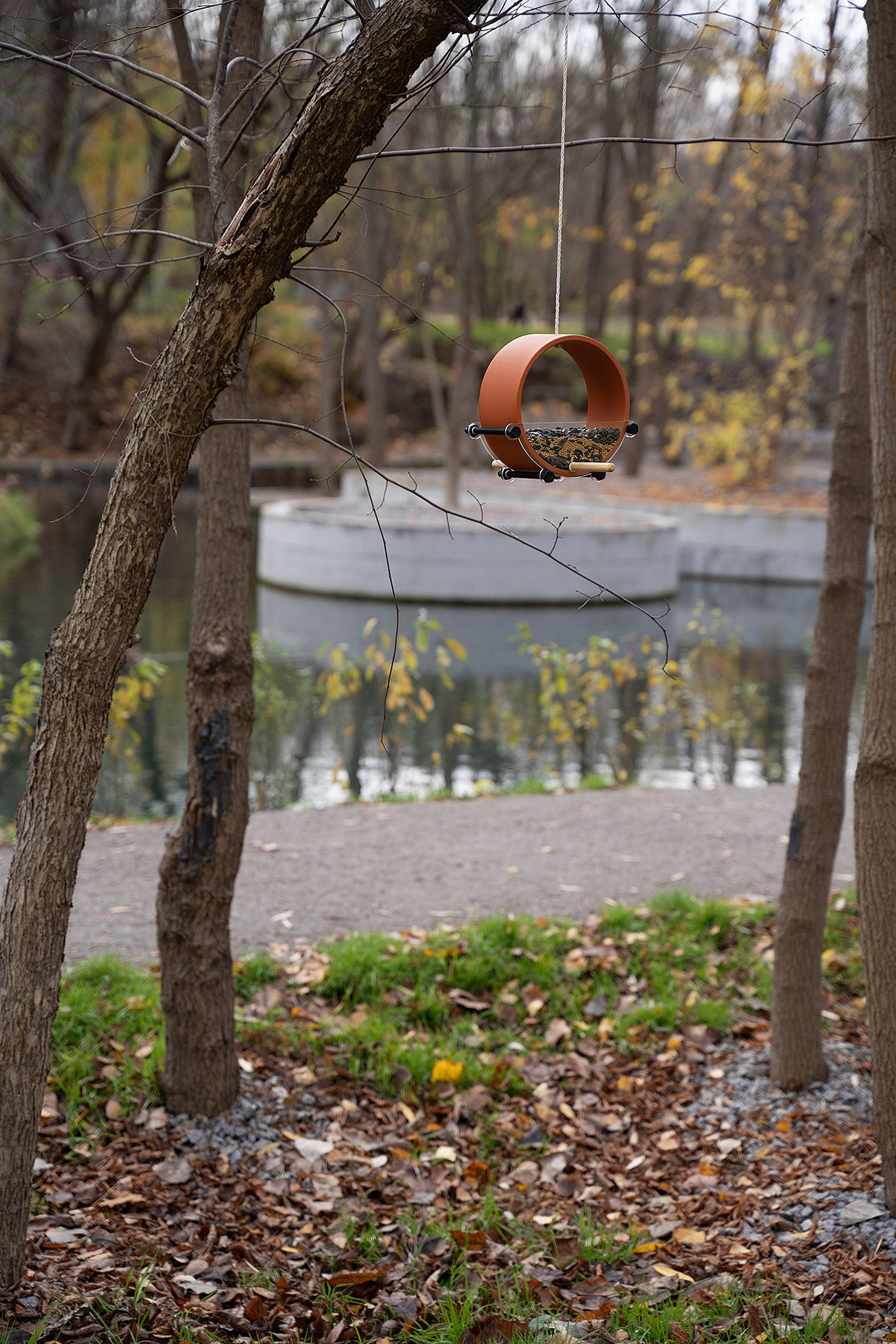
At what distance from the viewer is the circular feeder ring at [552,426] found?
2.53 m

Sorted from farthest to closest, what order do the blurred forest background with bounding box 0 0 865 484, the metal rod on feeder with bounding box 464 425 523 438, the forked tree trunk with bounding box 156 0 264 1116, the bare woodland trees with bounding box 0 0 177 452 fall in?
the bare woodland trees with bounding box 0 0 177 452, the blurred forest background with bounding box 0 0 865 484, the forked tree trunk with bounding box 156 0 264 1116, the metal rod on feeder with bounding box 464 425 523 438

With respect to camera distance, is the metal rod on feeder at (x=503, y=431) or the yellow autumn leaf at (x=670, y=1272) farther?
the yellow autumn leaf at (x=670, y=1272)

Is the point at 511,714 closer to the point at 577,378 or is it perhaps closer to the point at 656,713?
the point at 656,713

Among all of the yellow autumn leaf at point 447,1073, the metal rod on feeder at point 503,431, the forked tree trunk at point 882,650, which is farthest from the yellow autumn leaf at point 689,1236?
the metal rod on feeder at point 503,431

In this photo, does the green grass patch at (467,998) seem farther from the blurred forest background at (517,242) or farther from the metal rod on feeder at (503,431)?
the blurred forest background at (517,242)

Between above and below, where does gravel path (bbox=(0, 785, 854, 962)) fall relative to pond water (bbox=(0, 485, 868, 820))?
below

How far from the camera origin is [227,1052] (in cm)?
378

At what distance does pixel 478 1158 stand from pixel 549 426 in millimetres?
2425

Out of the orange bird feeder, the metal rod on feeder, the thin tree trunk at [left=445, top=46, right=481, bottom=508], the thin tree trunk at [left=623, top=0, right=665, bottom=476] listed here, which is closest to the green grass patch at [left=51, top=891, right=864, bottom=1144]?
the orange bird feeder

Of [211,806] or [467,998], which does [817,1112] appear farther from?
[211,806]

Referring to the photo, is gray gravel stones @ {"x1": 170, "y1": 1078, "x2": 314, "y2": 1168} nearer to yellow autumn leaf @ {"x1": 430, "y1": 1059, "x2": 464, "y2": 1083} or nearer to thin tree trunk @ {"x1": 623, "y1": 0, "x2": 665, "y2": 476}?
yellow autumn leaf @ {"x1": 430, "y1": 1059, "x2": 464, "y2": 1083}

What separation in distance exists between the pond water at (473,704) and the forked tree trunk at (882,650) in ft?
12.9

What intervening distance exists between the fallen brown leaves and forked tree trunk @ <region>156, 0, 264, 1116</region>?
281mm

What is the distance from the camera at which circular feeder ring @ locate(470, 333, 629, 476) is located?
99.5 inches
